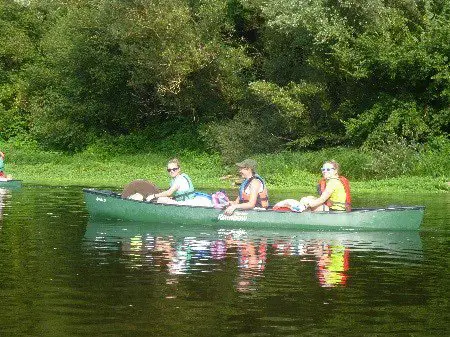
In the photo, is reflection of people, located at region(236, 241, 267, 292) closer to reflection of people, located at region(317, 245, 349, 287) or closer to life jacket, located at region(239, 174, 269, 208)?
reflection of people, located at region(317, 245, 349, 287)

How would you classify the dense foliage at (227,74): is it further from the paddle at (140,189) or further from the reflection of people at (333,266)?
the reflection of people at (333,266)

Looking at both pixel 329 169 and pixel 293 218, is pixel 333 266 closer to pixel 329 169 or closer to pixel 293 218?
pixel 329 169

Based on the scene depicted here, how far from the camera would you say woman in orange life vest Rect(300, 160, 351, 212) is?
65.3 ft

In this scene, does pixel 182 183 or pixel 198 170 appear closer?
pixel 182 183

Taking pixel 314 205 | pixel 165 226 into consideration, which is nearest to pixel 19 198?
pixel 165 226

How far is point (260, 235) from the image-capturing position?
64.6 feet

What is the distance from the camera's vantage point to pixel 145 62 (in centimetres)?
4125

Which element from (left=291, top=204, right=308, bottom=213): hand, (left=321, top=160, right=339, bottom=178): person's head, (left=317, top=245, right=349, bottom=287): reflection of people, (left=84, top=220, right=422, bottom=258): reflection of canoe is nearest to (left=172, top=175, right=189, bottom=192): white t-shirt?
(left=84, top=220, right=422, bottom=258): reflection of canoe

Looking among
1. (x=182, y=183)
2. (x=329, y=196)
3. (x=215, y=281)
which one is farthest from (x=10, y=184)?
(x=215, y=281)

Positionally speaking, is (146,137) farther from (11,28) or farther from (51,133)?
(11,28)

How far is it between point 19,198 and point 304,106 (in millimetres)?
14584

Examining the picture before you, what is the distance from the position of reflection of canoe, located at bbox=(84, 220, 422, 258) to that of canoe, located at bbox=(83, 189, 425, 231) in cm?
13

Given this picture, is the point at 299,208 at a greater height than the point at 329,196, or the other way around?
the point at 329,196

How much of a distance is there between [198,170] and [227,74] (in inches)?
157
